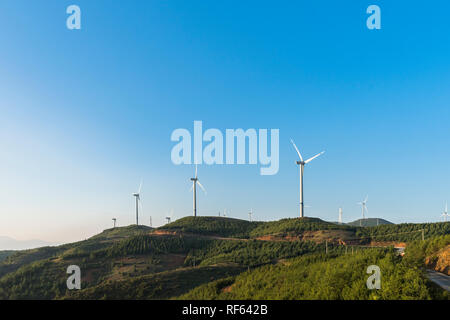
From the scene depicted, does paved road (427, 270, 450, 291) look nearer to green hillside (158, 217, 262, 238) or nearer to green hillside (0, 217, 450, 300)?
green hillside (0, 217, 450, 300)

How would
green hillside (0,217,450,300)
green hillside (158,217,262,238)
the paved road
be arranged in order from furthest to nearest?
green hillside (158,217,262,238)
green hillside (0,217,450,300)
the paved road

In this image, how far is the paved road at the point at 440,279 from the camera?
21397 millimetres

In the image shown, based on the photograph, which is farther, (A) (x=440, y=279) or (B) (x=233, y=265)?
(B) (x=233, y=265)

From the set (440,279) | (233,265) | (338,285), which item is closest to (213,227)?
(233,265)

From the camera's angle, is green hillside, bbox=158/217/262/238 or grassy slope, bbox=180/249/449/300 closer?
grassy slope, bbox=180/249/449/300

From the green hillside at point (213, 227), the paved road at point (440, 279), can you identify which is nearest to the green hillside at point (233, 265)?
the green hillside at point (213, 227)

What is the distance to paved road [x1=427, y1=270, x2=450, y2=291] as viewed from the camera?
842 inches

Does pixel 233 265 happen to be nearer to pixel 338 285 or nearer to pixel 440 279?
pixel 338 285

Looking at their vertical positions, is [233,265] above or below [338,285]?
below

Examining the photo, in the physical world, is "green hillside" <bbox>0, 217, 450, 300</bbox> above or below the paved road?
below

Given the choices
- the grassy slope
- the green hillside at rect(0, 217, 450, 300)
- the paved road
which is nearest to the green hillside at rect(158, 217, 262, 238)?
the green hillside at rect(0, 217, 450, 300)

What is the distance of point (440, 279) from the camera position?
23.6 metres
